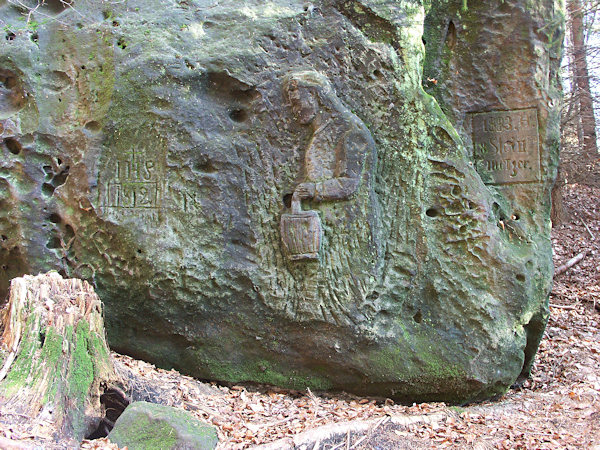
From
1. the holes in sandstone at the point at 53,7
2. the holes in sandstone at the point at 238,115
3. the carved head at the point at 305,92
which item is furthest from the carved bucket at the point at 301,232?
the holes in sandstone at the point at 53,7

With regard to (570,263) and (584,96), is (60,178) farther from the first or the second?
(584,96)

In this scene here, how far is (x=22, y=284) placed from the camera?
357 cm

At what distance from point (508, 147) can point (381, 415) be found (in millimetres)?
2920

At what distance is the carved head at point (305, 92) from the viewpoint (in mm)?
4543

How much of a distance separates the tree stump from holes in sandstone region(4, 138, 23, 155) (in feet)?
4.61

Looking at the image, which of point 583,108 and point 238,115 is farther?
point 583,108

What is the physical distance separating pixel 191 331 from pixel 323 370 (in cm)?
113

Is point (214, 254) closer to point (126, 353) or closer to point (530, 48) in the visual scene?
point (126, 353)

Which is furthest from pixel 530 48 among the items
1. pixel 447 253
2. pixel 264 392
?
pixel 264 392

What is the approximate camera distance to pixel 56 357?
3451 millimetres

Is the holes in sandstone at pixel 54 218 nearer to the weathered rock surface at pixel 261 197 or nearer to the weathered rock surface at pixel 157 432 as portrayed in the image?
the weathered rock surface at pixel 261 197

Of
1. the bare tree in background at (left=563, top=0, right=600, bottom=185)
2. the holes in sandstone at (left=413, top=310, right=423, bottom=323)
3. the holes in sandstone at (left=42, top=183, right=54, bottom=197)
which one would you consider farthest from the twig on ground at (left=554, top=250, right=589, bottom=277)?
the holes in sandstone at (left=42, top=183, right=54, bottom=197)

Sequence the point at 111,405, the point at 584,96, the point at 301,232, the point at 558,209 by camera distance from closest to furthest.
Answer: the point at 111,405
the point at 301,232
the point at 558,209
the point at 584,96

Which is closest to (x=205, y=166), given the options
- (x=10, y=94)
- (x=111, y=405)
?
(x=10, y=94)
